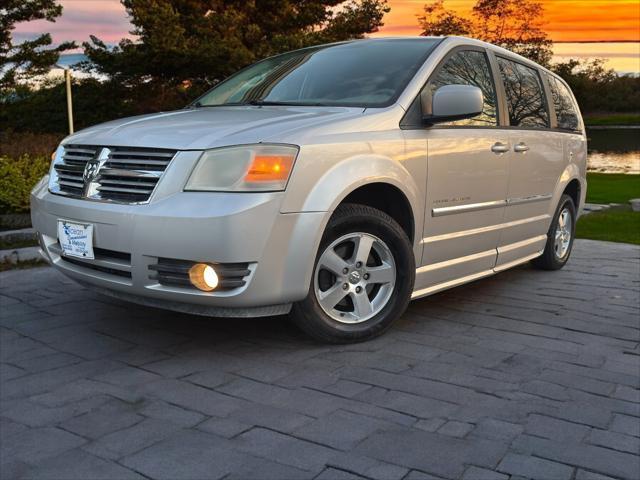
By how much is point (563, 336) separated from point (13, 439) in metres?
3.08

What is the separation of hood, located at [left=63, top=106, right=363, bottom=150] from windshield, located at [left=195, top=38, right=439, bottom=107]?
0.26 m

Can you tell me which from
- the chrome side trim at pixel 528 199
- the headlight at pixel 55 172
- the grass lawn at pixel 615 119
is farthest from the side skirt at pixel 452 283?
the grass lawn at pixel 615 119

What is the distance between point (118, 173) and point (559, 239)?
13.8 feet

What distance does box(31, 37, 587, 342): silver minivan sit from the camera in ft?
11.1

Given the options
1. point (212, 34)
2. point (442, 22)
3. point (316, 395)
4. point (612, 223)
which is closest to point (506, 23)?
point (442, 22)

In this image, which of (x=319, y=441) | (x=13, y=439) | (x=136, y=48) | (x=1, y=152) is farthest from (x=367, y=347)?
(x=136, y=48)

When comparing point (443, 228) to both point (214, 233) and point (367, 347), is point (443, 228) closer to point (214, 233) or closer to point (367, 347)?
point (367, 347)

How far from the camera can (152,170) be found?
3.49 meters

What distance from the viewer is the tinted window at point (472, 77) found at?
4.52 metres

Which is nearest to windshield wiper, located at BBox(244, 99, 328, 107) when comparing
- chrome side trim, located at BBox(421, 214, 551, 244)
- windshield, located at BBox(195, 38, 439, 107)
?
windshield, located at BBox(195, 38, 439, 107)

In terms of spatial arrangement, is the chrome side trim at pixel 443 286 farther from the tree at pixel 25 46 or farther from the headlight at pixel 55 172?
the tree at pixel 25 46

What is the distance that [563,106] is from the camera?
623 centimetres

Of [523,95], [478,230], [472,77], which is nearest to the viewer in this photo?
[478,230]

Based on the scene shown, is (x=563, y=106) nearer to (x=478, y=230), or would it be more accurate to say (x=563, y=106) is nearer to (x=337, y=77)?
(x=478, y=230)
